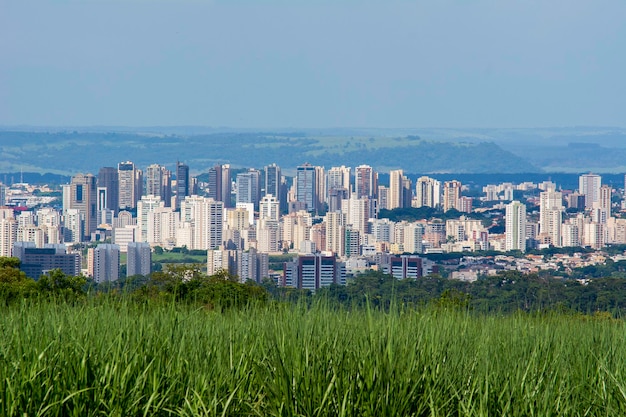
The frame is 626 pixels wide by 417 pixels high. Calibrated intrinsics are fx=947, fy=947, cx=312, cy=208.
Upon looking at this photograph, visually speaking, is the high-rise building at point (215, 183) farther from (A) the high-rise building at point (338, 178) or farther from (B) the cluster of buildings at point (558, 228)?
(B) the cluster of buildings at point (558, 228)

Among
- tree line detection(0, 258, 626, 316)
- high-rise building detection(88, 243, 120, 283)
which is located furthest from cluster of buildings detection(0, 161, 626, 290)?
tree line detection(0, 258, 626, 316)

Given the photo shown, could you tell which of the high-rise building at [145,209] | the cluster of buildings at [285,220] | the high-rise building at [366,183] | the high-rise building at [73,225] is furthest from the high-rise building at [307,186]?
the high-rise building at [73,225]

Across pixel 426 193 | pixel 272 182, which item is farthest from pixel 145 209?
pixel 426 193

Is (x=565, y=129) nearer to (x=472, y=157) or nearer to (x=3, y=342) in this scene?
(x=472, y=157)

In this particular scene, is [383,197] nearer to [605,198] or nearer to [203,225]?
[605,198]

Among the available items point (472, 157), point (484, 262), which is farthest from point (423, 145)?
point (484, 262)

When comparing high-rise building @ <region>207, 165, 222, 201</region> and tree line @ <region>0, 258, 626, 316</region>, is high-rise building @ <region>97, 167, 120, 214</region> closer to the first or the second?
high-rise building @ <region>207, 165, 222, 201</region>
